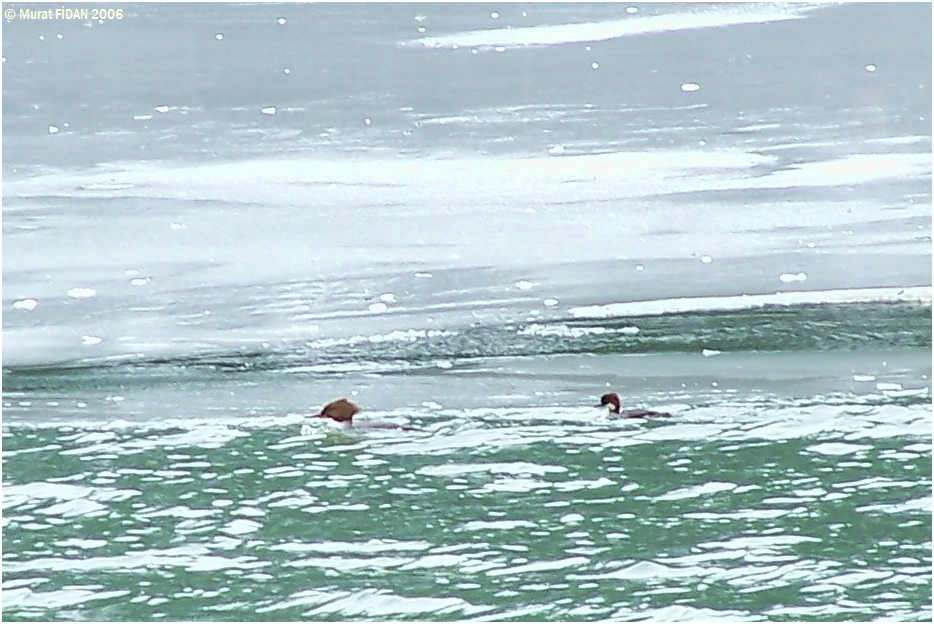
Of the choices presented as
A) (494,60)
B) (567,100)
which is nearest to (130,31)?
(494,60)

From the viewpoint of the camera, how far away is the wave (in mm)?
5352

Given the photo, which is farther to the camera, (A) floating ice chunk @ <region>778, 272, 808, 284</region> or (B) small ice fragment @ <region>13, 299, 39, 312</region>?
(A) floating ice chunk @ <region>778, 272, 808, 284</region>

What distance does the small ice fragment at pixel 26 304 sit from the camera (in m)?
4.99

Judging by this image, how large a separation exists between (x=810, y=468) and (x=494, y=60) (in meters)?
2.45

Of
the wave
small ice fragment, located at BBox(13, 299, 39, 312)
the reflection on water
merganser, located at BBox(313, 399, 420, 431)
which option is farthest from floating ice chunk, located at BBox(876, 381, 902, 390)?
small ice fragment, located at BBox(13, 299, 39, 312)

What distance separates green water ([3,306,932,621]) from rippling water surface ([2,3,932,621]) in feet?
0.05

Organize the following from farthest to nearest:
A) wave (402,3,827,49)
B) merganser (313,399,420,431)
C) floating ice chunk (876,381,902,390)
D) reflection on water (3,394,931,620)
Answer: wave (402,3,827,49) → floating ice chunk (876,381,902,390) → merganser (313,399,420,431) → reflection on water (3,394,931,620)

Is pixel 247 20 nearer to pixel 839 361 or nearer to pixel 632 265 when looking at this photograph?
pixel 632 265

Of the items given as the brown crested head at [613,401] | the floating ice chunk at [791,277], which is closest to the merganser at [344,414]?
the brown crested head at [613,401]

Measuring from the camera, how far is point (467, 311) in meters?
5.03

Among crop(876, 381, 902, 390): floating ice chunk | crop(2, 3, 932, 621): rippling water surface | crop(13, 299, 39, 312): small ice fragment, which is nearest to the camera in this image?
crop(2, 3, 932, 621): rippling water surface

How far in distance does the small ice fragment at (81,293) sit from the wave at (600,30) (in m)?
1.69

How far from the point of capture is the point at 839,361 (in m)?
4.72

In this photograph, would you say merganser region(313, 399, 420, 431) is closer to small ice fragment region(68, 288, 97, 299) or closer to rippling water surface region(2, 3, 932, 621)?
rippling water surface region(2, 3, 932, 621)
